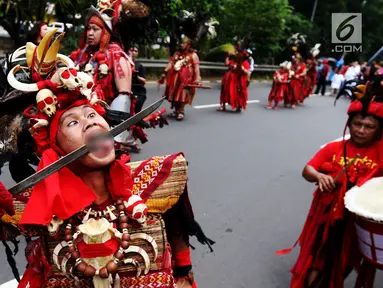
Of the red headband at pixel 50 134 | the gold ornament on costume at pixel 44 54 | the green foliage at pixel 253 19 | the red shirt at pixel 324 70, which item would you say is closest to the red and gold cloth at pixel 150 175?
the red headband at pixel 50 134

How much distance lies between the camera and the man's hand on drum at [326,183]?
2.98 meters

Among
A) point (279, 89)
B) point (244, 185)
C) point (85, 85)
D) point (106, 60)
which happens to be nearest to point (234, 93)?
point (279, 89)

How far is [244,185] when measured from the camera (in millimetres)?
5859

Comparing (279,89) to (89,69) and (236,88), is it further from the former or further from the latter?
(89,69)

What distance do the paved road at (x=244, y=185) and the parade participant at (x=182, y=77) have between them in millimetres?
407

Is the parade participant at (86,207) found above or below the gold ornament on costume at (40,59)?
below

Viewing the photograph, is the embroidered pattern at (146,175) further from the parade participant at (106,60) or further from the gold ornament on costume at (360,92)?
the parade participant at (106,60)

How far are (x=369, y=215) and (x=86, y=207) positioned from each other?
1.50m

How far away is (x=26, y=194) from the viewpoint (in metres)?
1.89

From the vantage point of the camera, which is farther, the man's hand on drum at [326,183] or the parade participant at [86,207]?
the man's hand on drum at [326,183]

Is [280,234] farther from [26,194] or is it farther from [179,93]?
[179,93]

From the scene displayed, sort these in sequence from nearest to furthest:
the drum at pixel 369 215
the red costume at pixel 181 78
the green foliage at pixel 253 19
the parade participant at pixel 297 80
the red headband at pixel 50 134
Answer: the red headband at pixel 50 134, the drum at pixel 369 215, the red costume at pixel 181 78, the parade participant at pixel 297 80, the green foliage at pixel 253 19

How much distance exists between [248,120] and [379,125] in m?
7.96

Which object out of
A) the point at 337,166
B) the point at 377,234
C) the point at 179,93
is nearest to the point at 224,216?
the point at 337,166
